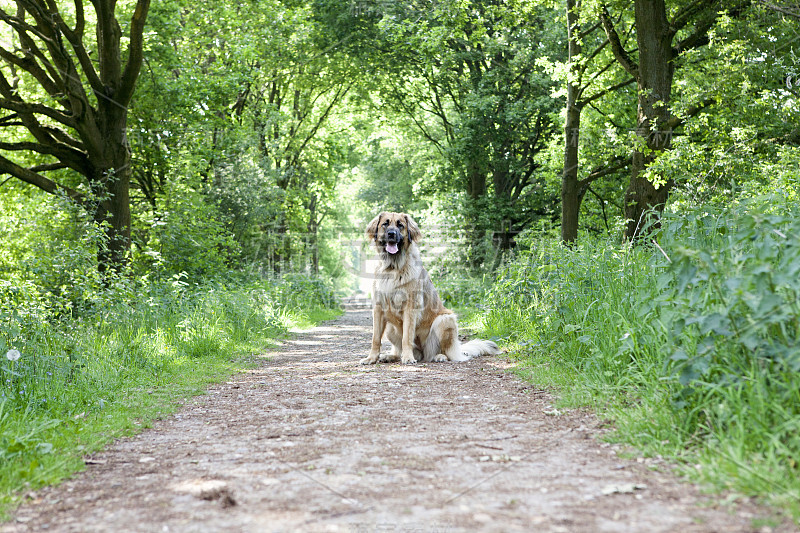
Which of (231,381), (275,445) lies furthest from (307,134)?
(275,445)

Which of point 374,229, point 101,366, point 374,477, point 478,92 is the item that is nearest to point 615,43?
point 374,229

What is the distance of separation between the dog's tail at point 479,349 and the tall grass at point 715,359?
2822mm

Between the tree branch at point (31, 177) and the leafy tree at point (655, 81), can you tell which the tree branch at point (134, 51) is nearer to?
the tree branch at point (31, 177)

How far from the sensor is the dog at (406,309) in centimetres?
834

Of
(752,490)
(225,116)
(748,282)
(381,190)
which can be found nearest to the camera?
(752,490)

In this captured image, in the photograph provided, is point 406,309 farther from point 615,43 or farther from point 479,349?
point 615,43

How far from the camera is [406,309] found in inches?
327

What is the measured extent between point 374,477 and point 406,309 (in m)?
5.04

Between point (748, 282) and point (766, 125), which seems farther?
point (766, 125)

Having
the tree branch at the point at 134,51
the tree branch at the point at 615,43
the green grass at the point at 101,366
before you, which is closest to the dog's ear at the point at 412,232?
the green grass at the point at 101,366

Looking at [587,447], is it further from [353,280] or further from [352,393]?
[353,280]

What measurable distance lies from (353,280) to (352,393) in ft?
237

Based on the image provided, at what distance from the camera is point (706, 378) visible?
3.54 metres

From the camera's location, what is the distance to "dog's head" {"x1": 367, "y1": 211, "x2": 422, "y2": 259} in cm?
832
